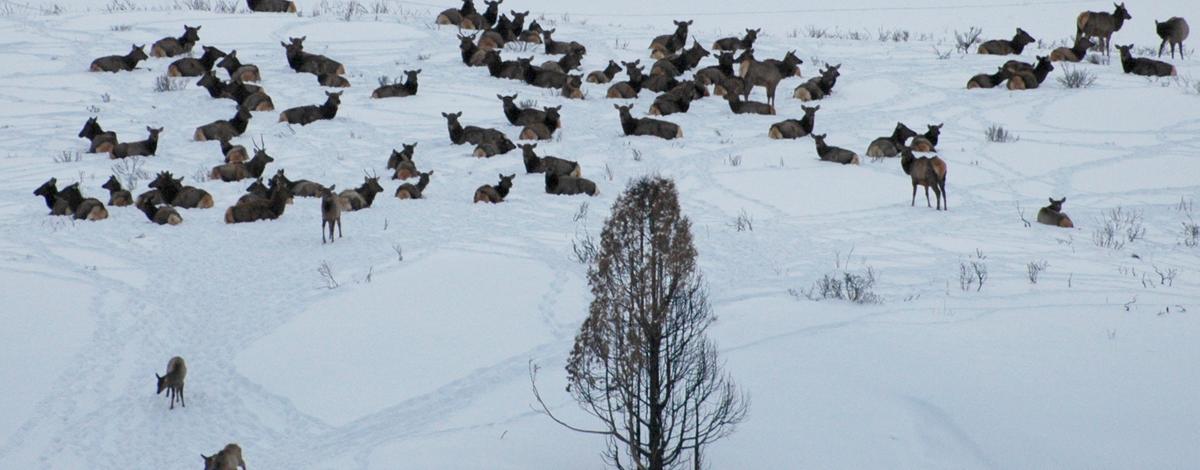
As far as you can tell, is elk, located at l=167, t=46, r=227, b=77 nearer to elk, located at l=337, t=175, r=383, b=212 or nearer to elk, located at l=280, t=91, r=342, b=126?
elk, located at l=280, t=91, r=342, b=126

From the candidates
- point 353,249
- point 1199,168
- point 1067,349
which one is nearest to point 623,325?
point 1067,349

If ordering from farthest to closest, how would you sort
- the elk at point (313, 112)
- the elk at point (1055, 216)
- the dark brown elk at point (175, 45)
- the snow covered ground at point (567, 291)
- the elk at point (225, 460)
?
the dark brown elk at point (175, 45) → the elk at point (313, 112) → the elk at point (1055, 216) → the snow covered ground at point (567, 291) → the elk at point (225, 460)

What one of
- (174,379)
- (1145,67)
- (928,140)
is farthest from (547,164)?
(1145,67)

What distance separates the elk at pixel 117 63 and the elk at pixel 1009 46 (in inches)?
706

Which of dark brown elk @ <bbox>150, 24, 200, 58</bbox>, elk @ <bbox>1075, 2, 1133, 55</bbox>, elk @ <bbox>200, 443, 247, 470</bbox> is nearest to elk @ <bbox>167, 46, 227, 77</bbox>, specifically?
dark brown elk @ <bbox>150, 24, 200, 58</bbox>

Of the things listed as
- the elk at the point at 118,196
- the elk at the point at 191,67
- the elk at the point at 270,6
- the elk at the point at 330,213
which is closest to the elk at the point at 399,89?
the elk at the point at 191,67

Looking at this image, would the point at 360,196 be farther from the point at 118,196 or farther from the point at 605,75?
the point at 605,75

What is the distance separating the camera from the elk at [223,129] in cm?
2011

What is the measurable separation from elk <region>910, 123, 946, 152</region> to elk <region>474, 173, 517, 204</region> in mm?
6439

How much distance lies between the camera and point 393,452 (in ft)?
31.1

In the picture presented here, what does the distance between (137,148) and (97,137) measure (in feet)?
2.80

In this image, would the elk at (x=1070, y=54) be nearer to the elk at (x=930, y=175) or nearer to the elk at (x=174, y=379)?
the elk at (x=930, y=175)

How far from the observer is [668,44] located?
26.7m

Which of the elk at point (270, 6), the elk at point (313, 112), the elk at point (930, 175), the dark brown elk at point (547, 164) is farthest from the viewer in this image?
A: the elk at point (270, 6)
